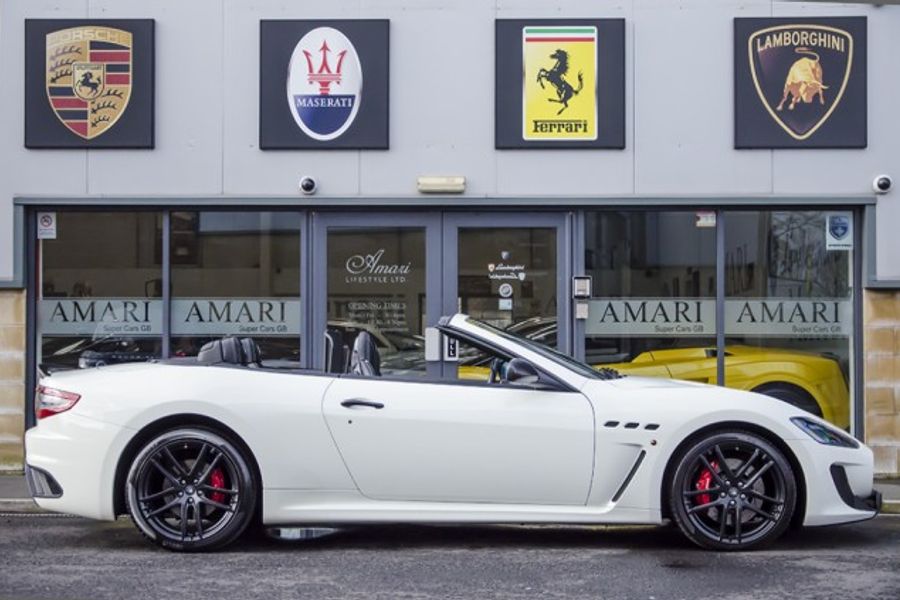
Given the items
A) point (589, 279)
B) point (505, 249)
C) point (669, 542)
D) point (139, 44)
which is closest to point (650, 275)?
point (589, 279)

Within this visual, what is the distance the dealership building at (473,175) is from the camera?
11562 mm

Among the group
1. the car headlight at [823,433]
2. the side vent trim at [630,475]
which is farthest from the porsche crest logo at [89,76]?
the car headlight at [823,433]

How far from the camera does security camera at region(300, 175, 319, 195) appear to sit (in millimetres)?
11523

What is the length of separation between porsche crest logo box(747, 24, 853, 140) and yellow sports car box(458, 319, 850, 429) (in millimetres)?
1921

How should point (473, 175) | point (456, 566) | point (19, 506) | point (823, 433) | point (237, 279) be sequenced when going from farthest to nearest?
point (237, 279) < point (473, 175) < point (19, 506) < point (823, 433) < point (456, 566)

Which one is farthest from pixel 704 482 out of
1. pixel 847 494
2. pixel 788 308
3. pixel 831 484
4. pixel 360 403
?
pixel 788 308

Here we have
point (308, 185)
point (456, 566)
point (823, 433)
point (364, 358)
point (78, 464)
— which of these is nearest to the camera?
point (456, 566)

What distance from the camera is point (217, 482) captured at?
748 cm

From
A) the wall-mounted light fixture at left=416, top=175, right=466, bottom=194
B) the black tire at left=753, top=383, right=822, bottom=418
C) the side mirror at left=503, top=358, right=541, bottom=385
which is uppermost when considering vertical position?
the wall-mounted light fixture at left=416, top=175, right=466, bottom=194

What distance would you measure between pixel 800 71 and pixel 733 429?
5091mm

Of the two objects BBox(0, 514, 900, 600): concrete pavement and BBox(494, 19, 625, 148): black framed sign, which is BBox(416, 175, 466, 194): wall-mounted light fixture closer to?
BBox(494, 19, 625, 148): black framed sign

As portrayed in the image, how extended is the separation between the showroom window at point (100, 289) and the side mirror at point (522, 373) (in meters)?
5.13

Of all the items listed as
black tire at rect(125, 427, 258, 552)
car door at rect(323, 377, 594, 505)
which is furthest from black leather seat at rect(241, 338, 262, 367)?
car door at rect(323, 377, 594, 505)

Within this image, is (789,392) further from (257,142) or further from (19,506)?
(19,506)
